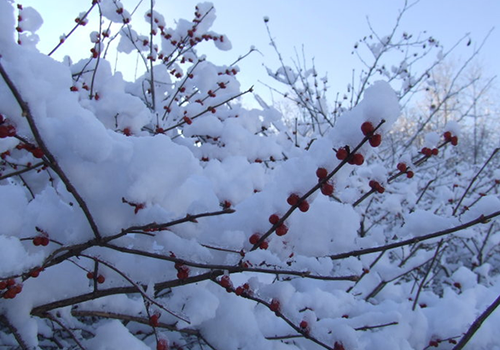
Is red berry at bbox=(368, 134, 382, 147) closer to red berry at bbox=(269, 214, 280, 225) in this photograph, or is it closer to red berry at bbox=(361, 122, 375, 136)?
red berry at bbox=(361, 122, 375, 136)

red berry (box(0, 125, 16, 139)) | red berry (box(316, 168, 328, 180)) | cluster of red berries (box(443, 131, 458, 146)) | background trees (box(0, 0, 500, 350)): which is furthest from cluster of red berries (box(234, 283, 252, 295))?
cluster of red berries (box(443, 131, 458, 146))

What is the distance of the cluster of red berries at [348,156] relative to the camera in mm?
892

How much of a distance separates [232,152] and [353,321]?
1.45 m

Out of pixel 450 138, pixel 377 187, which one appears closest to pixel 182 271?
pixel 377 187

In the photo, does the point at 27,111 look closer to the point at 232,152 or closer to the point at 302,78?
the point at 232,152

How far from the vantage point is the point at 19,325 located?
3.73ft

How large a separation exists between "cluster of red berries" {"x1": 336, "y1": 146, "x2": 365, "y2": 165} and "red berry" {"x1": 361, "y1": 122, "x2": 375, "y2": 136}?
0.19ft

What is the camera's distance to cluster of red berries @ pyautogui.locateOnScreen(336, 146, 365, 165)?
0.89 meters

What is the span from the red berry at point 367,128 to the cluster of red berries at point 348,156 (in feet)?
0.19

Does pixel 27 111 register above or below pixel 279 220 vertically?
above

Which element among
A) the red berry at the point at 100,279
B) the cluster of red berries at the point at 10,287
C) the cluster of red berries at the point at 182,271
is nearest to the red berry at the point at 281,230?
the cluster of red berries at the point at 182,271

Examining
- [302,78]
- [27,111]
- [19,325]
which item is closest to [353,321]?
[19,325]

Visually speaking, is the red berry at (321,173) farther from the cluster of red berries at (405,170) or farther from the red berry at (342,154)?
the cluster of red berries at (405,170)

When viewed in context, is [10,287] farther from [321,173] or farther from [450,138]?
[450,138]
